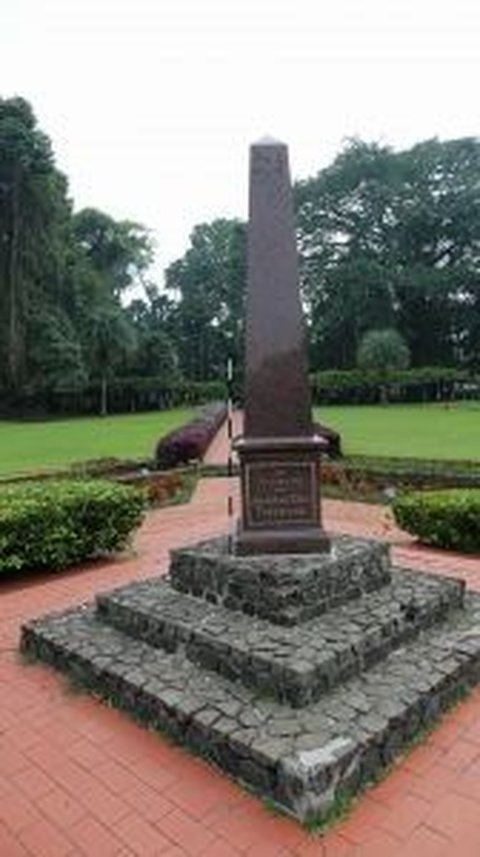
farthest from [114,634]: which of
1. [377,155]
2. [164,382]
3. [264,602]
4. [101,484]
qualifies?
[377,155]

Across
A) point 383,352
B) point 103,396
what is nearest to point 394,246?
point 383,352

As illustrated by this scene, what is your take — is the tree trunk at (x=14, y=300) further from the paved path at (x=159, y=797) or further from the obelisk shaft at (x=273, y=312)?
the paved path at (x=159, y=797)

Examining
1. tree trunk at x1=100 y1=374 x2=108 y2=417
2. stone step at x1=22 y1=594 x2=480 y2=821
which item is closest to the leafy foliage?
tree trunk at x1=100 y1=374 x2=108 y2=417

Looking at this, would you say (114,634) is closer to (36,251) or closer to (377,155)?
(36,251)

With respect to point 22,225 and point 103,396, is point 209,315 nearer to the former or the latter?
point 103,396

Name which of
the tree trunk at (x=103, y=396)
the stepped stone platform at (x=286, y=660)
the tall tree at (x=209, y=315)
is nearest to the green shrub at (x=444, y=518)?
the stepped stone platform at (x=286, y=660)

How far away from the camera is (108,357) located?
140 ft

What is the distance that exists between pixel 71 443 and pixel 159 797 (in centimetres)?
2008

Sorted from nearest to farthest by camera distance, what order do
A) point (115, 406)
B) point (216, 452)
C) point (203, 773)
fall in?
point (203, 773) → point (216, 452) → point (115, 406)

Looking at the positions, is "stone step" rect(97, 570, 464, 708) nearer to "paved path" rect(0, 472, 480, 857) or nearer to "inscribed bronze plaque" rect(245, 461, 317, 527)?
"paved path" rect(0, 472, 480, 857)

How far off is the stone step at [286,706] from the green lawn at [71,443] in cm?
1152

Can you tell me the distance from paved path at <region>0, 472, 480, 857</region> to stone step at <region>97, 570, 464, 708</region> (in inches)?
24.8

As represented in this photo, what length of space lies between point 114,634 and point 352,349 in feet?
151

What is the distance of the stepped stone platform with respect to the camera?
14.1 ft
